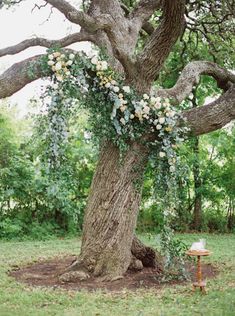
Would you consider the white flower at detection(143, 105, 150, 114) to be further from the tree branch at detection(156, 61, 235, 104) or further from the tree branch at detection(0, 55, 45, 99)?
the tree branch at detection(0, 55, 45, 99)

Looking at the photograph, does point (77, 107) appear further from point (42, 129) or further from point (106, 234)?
point (106, 234)

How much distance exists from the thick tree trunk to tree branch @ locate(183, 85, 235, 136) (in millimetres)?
821

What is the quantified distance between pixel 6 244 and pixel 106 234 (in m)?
4.50

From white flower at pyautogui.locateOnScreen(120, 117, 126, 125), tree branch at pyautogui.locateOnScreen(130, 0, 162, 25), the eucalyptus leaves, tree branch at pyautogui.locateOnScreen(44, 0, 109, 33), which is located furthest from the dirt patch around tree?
tree branch at pyautogui.locateOnScreen(130, 0, 162, 25)

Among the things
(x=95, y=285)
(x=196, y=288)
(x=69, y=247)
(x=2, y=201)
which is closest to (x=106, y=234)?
(x=95, y=285)

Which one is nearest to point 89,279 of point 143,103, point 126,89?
point 143,103

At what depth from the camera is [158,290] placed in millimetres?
6137

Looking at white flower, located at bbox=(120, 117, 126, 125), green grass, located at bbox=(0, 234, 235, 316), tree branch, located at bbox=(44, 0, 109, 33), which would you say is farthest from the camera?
white flower, located at bbox=(120, 117, 126, 125)

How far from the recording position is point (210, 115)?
7.16m

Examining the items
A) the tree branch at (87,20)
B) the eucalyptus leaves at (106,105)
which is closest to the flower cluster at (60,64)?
the eucalyptus leaves at (106,105)

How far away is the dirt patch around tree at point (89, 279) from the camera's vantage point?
20.8ft

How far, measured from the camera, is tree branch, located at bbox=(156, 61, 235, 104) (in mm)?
7488

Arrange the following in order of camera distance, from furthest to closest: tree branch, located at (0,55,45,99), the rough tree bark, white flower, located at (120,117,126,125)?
the rough tree bark, white flower, located at (120,117,126,125), tree branch, located at (0,55,45,99)

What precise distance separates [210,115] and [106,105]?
1707 mm
